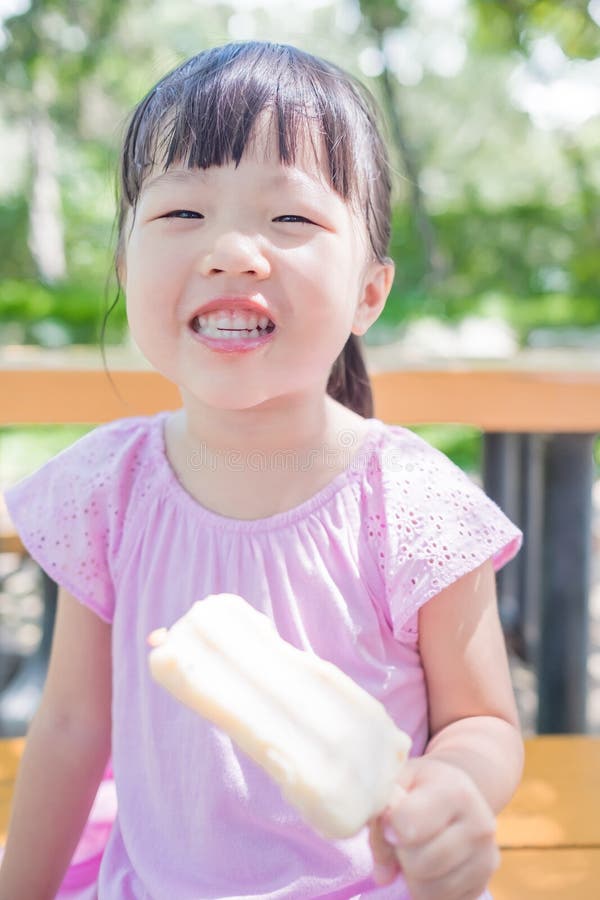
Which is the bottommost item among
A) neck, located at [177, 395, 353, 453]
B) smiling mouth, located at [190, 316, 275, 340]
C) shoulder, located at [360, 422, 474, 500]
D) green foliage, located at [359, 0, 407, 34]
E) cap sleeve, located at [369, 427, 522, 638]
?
cap sleeve, located at [369, 427, 522, 638]

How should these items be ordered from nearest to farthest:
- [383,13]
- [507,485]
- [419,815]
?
1. [419,815]
2. [507,485]
3. [383,13]

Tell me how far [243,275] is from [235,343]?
0.09 metres

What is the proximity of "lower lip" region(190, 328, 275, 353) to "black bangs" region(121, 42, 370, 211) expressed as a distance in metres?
0.24

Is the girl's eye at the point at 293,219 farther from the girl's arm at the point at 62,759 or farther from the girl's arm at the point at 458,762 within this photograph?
the girl's arm at the point at 62,759

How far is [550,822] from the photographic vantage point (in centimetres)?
177

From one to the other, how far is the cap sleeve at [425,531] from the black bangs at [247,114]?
0.42m

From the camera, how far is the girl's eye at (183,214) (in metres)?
1.34

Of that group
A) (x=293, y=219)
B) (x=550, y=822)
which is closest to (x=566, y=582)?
(x=550, y=822)

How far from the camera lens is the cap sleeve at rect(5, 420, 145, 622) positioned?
156 centimetres

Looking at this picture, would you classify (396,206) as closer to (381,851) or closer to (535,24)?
(535,24)

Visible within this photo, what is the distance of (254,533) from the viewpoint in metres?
1.46

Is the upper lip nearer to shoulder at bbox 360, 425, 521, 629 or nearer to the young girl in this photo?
the young girl

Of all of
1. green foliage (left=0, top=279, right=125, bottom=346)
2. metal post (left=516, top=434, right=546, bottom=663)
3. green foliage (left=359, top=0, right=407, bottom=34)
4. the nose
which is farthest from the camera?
green foliage (left=359, top=0, right=407, bottom=34)

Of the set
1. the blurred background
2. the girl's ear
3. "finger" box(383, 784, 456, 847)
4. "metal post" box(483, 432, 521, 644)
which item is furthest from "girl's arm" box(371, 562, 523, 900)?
the blurred background
